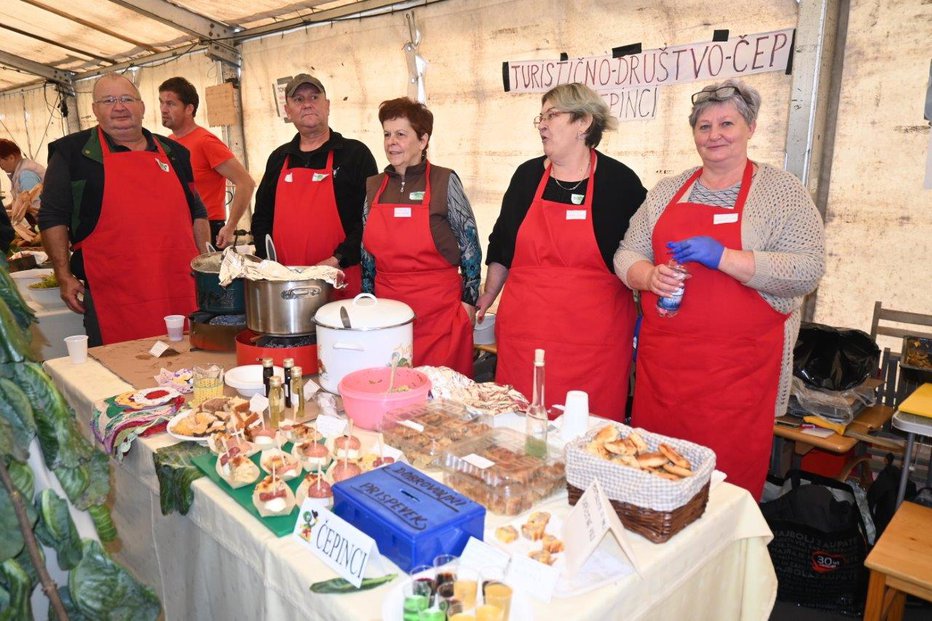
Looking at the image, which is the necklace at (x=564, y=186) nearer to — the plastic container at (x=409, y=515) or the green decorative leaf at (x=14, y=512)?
the plastic container at (x=409, y=515)

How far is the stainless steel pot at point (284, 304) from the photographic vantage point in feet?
7.56

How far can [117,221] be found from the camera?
11.3ft

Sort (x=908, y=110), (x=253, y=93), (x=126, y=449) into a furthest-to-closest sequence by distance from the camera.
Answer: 1. (x=253, y=93)
2. (x=908, y=110)
3. (x=126, y=449)

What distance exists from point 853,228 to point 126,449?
10.5 ft

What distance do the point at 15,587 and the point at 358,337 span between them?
127 cm

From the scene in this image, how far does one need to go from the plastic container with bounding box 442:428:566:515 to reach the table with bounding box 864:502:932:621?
110cm

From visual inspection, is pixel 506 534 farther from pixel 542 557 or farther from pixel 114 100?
pixel 114 100

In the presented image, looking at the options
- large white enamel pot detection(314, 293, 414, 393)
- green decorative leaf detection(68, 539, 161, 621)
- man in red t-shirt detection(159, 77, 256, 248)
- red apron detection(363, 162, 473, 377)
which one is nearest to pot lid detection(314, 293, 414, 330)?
large white enamel pot detection(314, 293, 414, 393)

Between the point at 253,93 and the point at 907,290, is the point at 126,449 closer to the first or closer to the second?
the point at 907,290

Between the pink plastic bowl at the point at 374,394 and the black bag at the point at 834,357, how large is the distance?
176 cm

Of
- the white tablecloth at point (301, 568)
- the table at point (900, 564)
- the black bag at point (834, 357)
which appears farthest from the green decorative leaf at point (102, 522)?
the black bag at point (834, 357)

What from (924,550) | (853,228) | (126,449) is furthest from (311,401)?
(853,228)

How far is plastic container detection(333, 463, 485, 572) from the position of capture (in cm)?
123

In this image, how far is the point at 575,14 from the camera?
3.64m
